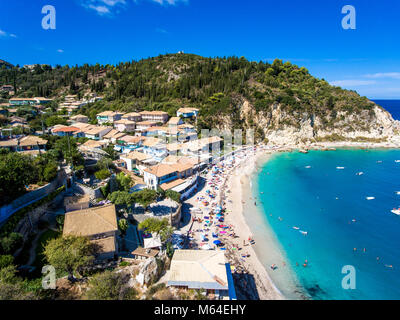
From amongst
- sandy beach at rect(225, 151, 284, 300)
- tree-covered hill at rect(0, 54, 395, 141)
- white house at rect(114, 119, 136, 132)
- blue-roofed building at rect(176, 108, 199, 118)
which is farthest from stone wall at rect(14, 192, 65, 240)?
blue-roofed building at rect(176, 108, 199, 118)

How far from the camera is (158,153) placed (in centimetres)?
3606

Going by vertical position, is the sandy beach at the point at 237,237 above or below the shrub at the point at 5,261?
below

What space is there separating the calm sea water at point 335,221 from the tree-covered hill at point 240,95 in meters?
18.5

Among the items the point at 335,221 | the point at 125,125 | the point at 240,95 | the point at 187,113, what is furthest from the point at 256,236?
the point at 240,95

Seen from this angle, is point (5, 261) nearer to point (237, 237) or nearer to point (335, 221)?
point (237, 237)

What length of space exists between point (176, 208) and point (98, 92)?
72.2 m

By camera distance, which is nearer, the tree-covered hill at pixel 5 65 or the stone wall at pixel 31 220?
the stone wall at pixel 31 220

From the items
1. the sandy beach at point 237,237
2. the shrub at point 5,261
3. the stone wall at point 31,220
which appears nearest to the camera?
the shrub at point 5,261

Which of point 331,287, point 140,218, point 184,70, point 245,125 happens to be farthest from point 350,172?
point 184,70

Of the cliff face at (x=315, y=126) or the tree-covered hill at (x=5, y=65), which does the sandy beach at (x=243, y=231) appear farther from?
the tree-covered hill at (x=5, y=65)

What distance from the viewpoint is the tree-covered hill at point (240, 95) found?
58.9 metres

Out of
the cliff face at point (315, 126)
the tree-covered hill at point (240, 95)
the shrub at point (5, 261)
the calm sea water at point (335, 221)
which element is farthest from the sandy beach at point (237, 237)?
the cliff face at point (315, 126)

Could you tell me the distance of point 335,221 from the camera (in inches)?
996

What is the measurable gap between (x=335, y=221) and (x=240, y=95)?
4294cm
